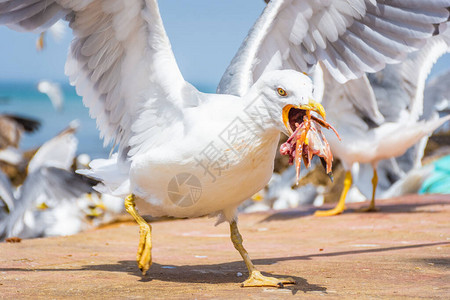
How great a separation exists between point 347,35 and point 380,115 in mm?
3241

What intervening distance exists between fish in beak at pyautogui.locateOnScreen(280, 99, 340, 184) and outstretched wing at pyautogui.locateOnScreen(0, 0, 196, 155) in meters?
0.78

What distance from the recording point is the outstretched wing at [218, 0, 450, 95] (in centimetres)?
476

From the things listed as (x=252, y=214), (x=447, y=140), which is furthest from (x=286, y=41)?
(x=447, y=140)

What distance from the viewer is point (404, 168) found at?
11.2m

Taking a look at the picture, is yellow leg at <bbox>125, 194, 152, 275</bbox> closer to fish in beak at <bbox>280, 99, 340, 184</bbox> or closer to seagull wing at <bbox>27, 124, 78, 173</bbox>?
fish in beak at <bbox>280, 99, 340, 184</bbox>

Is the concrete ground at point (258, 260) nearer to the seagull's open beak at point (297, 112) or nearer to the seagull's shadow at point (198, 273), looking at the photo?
the seagull's shadow at point (198, 273)

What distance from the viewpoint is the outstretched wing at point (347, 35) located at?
4757 millimetres

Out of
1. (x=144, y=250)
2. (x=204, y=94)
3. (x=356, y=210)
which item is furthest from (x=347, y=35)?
(x=356, y=210)

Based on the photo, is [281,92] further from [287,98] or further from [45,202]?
[45,202]

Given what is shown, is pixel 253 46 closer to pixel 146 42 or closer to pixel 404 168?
pixel 146 42

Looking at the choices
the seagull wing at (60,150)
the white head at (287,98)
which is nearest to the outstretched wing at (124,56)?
the white head at (287,98)

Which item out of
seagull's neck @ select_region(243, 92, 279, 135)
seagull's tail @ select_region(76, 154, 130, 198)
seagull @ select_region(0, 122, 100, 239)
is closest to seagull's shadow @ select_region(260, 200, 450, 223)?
seagull @ select_region(0, 122, 100, 239)

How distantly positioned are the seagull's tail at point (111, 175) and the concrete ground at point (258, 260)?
492 mm

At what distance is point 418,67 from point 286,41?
13.2ft
